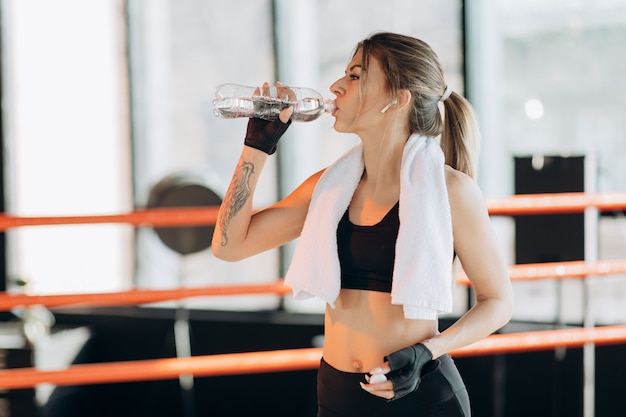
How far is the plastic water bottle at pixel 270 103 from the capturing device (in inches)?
66.2

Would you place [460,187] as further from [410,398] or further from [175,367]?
[175,367]

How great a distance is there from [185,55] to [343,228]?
310 cm

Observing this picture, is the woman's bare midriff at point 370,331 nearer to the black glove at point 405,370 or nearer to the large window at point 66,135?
the black glove at point 405,370

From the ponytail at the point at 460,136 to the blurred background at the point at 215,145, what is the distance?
1392mm

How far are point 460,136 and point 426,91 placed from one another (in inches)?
5.4

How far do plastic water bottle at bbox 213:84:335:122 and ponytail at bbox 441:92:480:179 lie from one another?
0.81 feet

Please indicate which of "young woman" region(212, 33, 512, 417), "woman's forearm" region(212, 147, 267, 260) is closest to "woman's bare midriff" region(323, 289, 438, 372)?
"young woman" region(212, 33, 512, 417)

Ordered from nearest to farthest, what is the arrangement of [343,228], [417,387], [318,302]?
[417,387] → [343,228] → [318,302]

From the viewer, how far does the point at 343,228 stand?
5.37ft

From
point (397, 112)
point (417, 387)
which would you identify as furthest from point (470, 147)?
point (417, 387)

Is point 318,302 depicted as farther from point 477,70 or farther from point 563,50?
point 563,50

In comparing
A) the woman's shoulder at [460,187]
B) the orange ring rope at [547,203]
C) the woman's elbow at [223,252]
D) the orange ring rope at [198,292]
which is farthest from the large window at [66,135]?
the woman's shoulder at [460,187]

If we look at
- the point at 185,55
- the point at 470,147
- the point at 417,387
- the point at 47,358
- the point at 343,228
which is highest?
the point at 185,55

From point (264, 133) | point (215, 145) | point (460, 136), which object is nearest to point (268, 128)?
point (264, 133)
